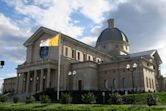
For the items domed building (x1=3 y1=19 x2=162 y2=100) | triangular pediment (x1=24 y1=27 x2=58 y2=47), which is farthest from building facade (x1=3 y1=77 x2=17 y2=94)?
triangular pediment (x1=24 y1=27 x2=58 y2=47)

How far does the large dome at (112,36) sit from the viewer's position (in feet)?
240

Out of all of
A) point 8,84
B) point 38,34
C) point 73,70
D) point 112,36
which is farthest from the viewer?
point 8,84

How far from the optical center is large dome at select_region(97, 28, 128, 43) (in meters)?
73.2

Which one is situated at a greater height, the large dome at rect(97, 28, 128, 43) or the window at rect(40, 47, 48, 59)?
the large dome at rect(97, 28, 128, 43)

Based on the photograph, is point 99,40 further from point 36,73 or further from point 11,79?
point 11,79

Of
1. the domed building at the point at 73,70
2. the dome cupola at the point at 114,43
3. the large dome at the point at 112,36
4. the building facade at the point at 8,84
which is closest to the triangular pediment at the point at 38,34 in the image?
the domed building at the point at 73,70

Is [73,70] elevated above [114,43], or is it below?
below

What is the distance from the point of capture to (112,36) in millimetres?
73188

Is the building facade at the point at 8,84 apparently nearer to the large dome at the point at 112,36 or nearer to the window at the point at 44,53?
the window at the point at 44,53

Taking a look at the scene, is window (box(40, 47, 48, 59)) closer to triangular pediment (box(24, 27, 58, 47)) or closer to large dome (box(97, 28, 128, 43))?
triangular pediment (box(24, 27, 58, 47))

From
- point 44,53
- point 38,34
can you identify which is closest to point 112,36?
point 44,53

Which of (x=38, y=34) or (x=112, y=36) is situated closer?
(x=38, y=34)

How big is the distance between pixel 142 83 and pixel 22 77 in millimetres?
30115

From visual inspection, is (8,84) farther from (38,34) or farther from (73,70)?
(73,70)
